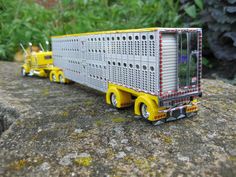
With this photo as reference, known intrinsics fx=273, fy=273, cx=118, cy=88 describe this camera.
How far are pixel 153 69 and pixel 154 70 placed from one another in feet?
0.17

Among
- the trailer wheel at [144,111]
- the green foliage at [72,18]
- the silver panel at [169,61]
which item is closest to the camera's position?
the silver panel at [169,61]

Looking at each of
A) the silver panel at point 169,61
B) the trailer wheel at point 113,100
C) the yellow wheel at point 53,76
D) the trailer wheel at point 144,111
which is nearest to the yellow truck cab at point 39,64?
the yellow wheel at point 53,76

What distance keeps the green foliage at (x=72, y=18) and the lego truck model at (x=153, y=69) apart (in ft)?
23.3

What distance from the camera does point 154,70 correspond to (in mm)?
5410

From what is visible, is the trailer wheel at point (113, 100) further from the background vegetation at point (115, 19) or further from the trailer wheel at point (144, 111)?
the background vegetation at point (115, 19)

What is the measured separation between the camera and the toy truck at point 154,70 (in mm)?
5387

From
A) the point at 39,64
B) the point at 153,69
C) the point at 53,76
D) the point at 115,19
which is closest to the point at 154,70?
the point at 153,69

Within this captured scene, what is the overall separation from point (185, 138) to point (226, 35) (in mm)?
7134

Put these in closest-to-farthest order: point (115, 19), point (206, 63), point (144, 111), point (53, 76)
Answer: point (144, 111)
point (53, 76)
point (206, 63)
point (115, 19)

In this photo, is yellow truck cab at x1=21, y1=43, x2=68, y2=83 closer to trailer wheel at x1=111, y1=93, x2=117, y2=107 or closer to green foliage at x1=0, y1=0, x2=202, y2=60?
green foliage at x1=0, y1=0, x2=202, y2=60

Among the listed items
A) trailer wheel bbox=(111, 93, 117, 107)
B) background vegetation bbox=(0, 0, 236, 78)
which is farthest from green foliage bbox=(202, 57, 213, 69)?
trailer wheel bbox=(111, 93, 117, 107)

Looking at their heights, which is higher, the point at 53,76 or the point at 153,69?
the point at 153,69

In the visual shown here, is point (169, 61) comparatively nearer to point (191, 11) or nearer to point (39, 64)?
point (39, 64)

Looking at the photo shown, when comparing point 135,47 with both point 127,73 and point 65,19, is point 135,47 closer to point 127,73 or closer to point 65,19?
point 127,73
